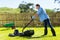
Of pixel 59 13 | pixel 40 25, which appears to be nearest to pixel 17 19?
pixel 40 25

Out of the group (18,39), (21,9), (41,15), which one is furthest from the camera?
(21,9)

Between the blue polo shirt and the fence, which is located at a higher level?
the blue polo shirt

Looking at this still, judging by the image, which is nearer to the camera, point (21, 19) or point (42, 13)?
point (42, 13)

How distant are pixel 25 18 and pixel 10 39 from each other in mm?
14736

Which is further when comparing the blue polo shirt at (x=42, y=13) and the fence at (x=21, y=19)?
the fence at (x=21, y=19)

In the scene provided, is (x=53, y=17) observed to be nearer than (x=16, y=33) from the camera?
No

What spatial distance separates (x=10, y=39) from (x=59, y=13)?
642 inches

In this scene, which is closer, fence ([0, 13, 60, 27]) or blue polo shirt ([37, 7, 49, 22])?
blue polo shirt ([37, 7, 49, 22])

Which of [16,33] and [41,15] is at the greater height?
[41,15]

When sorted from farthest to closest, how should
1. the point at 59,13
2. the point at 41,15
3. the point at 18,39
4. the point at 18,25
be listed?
the point at 59,13, the point at 18,25, the point at 41,15, the point at 18,39

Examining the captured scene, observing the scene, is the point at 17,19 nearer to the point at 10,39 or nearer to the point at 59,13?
the point at 59,13

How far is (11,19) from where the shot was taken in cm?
2469

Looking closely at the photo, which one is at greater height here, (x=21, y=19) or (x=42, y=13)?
(x=42, y=13)

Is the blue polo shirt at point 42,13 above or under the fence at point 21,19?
above
